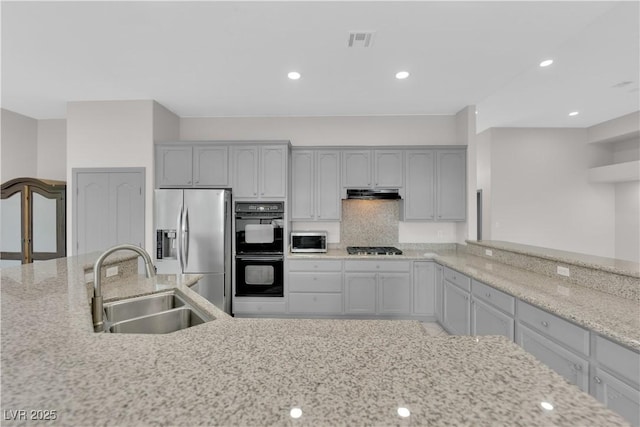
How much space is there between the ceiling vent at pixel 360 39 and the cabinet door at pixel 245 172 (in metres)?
1.88

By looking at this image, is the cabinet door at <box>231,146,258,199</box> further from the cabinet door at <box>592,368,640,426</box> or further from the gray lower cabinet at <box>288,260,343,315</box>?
the cabinet door at <box>592,368,640,426</box>

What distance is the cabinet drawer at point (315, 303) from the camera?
12.0ft

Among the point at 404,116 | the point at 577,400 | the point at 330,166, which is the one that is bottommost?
the point at 577,400

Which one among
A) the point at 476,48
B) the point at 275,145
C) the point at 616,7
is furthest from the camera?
the point at 275,145

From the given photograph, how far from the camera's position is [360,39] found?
2340 mm

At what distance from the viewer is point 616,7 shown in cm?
204

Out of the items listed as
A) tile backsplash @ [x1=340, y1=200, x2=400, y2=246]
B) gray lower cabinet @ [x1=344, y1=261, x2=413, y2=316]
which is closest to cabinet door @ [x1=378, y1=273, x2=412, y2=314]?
gray lower cabinet @ [x1=344, y1=261, x2=413, y2=316]

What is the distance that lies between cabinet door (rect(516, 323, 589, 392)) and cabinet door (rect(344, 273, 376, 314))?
178 centimetres

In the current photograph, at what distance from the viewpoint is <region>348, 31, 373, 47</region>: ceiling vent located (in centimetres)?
226

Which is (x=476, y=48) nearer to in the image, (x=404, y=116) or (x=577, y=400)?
(x=404, y=116)

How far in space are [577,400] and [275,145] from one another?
3.62 m

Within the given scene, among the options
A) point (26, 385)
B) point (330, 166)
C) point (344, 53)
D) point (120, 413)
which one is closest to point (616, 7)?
point (344, 53)

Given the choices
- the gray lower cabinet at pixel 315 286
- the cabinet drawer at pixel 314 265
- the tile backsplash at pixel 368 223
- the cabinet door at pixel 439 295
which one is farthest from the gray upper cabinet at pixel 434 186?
the gray lower cabinet at pixel 315 286

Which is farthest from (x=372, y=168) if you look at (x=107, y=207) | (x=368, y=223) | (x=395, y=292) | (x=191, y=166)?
(x=107, y=207)
